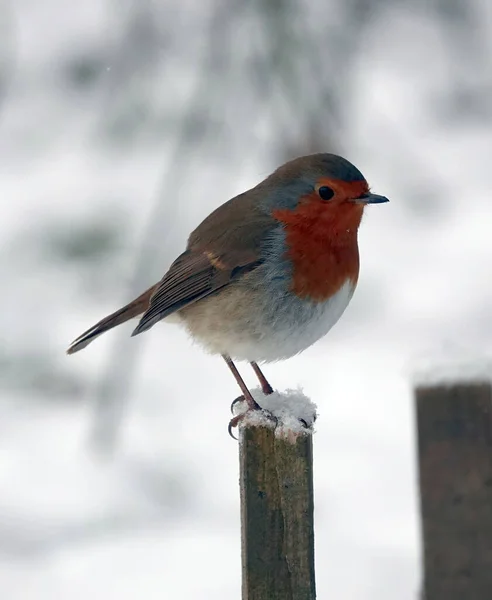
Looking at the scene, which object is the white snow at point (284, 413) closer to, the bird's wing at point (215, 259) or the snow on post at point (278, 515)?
the snow on post at point (278, 515)

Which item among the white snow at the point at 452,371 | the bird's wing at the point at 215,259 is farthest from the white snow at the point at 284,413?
the bird's wing at the point at 215,259

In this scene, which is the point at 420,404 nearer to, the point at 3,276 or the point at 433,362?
the point at 433,362

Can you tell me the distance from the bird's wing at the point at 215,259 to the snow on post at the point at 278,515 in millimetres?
1029

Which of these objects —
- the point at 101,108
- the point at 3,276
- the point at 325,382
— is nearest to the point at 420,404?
the point at 325,382

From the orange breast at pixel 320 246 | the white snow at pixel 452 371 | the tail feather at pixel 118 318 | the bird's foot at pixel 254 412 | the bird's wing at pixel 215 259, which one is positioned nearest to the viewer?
the bird's foot at pixel 254 412

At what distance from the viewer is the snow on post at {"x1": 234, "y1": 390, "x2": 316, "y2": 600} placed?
209 cm

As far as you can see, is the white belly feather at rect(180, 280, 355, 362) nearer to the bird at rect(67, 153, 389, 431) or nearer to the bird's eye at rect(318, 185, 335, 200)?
the bird at rect(67, 153, 389, 431)

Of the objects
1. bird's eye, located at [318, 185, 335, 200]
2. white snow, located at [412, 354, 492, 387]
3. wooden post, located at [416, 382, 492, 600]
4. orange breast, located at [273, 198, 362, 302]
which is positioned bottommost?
wooden post, located at [416, 382, 492, 600]

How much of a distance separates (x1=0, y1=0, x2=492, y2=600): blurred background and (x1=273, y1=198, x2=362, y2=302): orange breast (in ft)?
1.39

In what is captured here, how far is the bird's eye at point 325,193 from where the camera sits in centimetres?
306

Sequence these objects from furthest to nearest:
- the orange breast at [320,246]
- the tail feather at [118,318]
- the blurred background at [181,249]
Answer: the blurred background at [181,249]
the tail feather at [118,318]
the orange breast at [320,246]

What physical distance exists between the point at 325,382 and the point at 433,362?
2.70m

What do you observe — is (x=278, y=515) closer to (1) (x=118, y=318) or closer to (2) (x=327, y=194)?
(2) (x=327, y=194)

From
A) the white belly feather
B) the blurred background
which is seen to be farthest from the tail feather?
the blurred background
